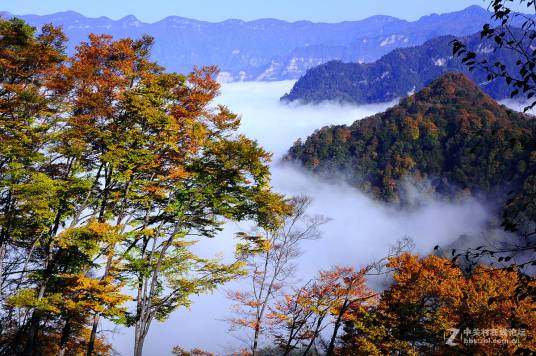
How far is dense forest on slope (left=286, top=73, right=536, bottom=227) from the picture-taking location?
131 metres

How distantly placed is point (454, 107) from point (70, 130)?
508 feet

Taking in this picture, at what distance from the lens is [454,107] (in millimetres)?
152000

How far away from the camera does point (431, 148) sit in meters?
151

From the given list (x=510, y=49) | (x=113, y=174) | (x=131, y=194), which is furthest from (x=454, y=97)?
(x=510, y=49)

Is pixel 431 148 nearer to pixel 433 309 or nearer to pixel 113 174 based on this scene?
pixel 433 309

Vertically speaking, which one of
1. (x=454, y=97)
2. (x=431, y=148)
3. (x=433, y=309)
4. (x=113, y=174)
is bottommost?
(x=433, y=309)

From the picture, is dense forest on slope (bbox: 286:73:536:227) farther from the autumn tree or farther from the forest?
the forest

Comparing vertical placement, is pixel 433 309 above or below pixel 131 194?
below

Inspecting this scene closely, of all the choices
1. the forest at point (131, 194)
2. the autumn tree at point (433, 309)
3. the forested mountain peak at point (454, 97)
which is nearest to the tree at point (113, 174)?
the forest at point (131, 194)

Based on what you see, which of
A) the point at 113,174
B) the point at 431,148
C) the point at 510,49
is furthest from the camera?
the point at 431,148

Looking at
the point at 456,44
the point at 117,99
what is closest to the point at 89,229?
the point at 117,99

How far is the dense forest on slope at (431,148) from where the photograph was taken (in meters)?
131

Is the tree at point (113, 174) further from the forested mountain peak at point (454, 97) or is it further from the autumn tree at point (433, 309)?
the forested mountain peak at point (454, 97)

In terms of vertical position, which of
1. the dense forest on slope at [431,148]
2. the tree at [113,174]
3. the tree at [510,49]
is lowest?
the tree at [510,49]
